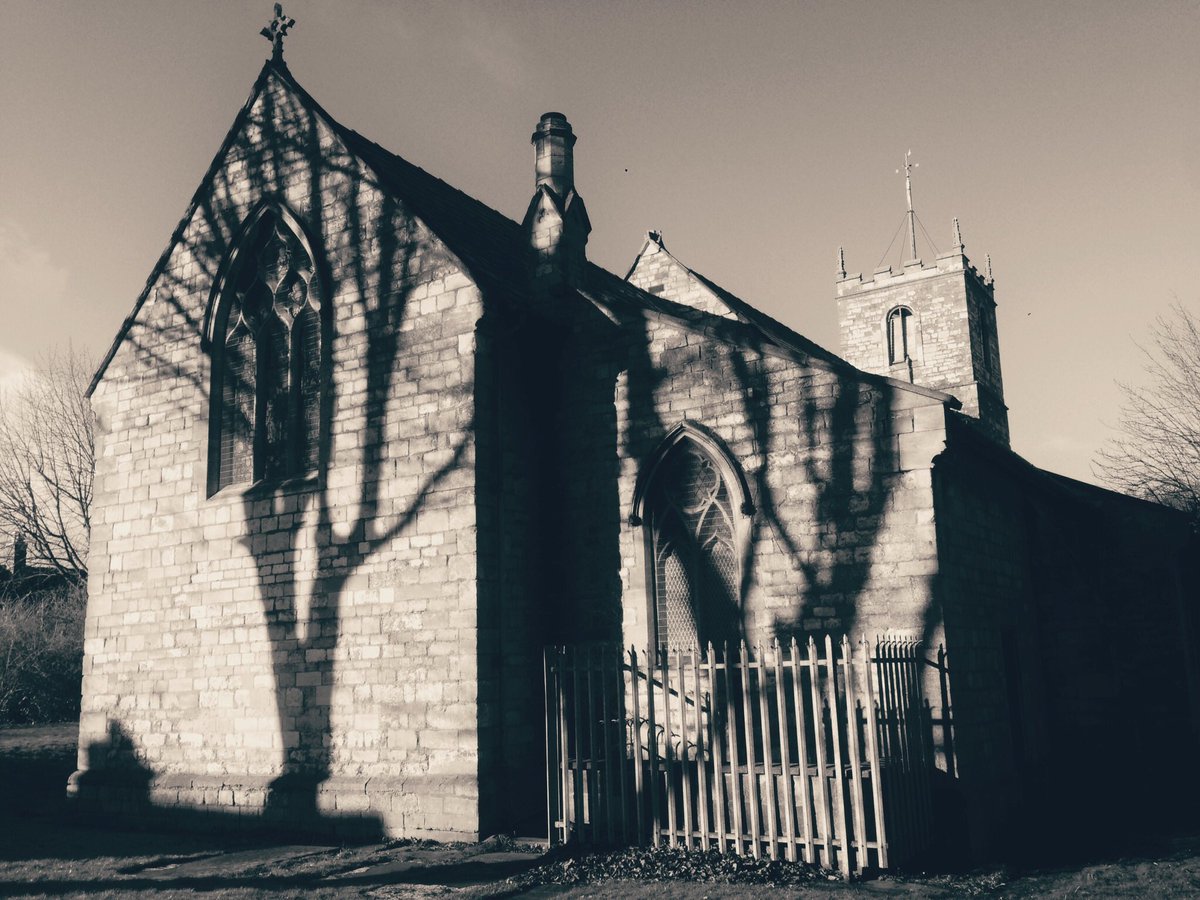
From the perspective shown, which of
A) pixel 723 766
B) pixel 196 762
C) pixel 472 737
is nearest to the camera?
pixel 723 766

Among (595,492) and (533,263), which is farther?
(533,263)

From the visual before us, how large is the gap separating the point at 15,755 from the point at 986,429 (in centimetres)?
3463

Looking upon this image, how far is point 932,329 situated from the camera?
42.9 metres

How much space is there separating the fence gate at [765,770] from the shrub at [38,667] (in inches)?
700

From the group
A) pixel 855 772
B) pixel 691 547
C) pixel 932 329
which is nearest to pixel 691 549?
pixel 691 547

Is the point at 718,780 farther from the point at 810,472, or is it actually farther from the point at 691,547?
the point at 810,472

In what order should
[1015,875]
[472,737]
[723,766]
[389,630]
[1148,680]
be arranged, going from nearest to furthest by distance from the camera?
[1015,875] < [723,766] < [472,737] < [389,630] < [1148,680]

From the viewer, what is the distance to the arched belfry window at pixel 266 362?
13297 millimetres

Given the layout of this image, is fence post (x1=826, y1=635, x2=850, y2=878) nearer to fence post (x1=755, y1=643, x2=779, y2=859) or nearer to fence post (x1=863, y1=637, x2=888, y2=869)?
fence post (x1=863, y1=637, x2=888, y2=869)

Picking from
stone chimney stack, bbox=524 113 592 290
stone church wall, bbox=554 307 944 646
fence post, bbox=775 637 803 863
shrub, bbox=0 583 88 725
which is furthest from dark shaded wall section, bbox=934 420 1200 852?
shrub, bbox=0 583 88 725

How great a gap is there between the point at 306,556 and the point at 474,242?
4848 mm

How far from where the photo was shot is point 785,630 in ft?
36.4

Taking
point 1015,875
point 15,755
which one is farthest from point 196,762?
point 1015,875

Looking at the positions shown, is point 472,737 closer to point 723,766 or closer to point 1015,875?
point 723,766
